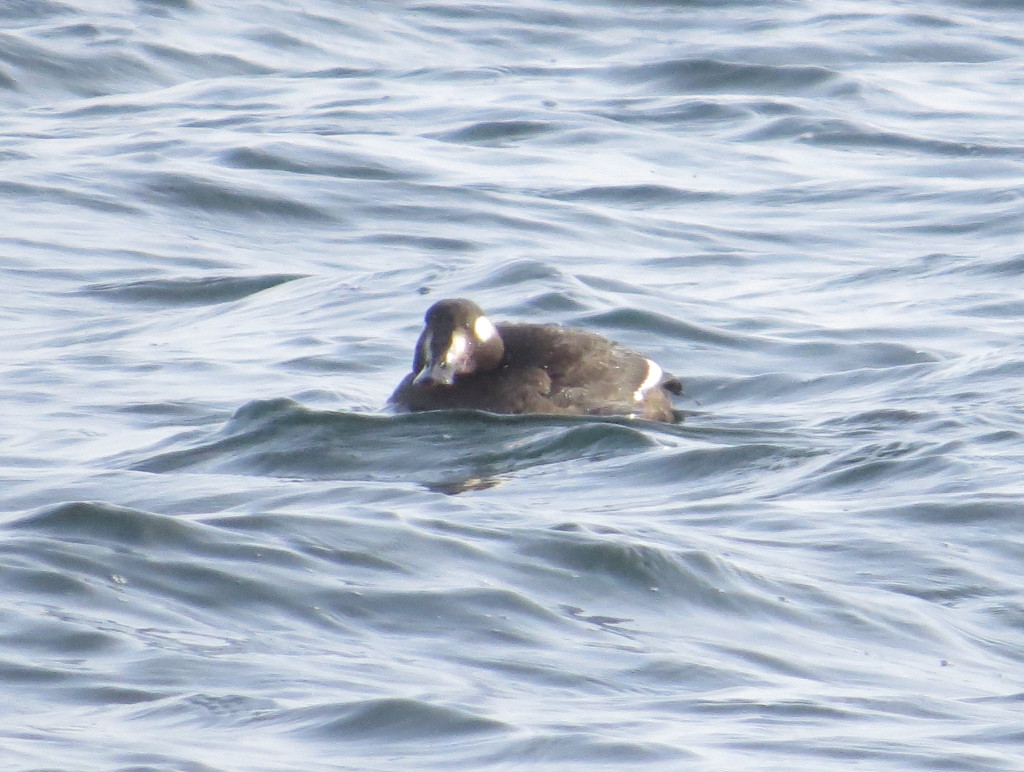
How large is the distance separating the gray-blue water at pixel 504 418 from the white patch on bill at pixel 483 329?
1.25 ft

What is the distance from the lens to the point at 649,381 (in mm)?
8977

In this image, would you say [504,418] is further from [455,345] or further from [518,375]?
[455,345]

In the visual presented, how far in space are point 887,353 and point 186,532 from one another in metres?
4.87

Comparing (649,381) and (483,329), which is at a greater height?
(483,329)

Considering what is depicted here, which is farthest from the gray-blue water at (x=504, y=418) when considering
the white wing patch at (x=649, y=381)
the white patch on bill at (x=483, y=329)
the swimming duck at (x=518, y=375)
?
the white patch on bill at (x=483, y=329)

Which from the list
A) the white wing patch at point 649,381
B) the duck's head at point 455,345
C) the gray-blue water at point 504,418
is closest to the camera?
the gray-blue water at point 504,418

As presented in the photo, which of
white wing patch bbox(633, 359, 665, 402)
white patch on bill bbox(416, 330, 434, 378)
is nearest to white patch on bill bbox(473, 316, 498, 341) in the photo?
white patch on bill bbox(416, 330, 434, 378)

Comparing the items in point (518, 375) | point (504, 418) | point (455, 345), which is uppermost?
point (455, 345)

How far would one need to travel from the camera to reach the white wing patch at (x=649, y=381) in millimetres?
8820

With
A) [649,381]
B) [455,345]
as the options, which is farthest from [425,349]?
[649,381]

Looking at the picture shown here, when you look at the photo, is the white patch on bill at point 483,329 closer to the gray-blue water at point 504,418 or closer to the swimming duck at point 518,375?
the swimming duck at point 518,375

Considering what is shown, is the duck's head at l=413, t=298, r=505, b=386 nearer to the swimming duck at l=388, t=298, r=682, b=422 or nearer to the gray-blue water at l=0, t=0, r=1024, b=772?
the swimming duck at l=388, t=298, r=682, b=422

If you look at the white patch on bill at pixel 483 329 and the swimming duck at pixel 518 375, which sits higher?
the white patch on bill at pixel 483 329

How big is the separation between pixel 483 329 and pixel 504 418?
465 millimetres
